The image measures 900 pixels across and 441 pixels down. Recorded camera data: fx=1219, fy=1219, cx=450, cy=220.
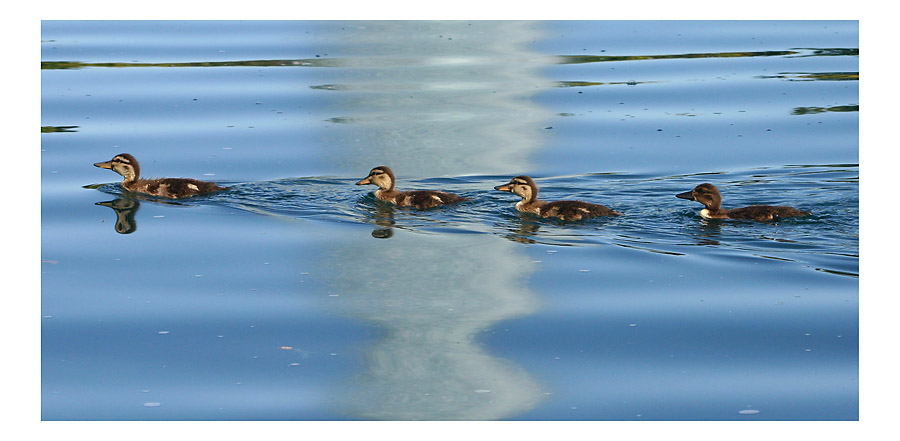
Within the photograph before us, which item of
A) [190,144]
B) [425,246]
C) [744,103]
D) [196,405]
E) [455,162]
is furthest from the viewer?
[744,103]

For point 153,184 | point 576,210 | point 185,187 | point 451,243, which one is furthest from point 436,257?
point 153,184

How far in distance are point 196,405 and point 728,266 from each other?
3.66 m

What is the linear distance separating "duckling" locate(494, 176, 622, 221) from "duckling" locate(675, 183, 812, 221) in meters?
0.63

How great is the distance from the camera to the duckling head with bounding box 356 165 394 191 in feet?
31.9

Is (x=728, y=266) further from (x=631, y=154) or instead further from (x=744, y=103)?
(x=744, y=103)

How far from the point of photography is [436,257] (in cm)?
805

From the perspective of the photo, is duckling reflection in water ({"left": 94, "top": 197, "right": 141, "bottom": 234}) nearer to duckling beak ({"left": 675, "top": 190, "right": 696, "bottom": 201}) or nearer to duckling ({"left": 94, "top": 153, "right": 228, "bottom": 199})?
duckling ({"left": 94, "top": 153, "right": 228, "bottom": 199})

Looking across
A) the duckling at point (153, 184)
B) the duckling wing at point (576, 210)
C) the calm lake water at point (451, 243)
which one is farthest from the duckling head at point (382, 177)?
the duckling wing at point (576, 210)

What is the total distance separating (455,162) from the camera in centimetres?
1098

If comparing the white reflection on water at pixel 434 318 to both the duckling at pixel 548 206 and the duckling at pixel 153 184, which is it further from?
the duckling at pixel 153 184

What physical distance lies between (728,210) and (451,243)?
85.4 inches

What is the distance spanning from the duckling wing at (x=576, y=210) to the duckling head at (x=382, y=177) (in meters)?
1.32

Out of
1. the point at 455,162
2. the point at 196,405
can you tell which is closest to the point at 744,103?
the point at 455,162

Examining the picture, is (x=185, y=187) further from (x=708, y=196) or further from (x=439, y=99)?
(x=439, y=99)
